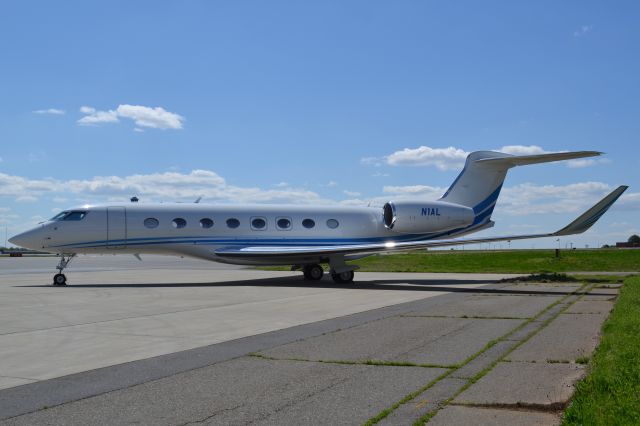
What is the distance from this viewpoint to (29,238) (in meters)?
21.7

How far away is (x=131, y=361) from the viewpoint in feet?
25.1

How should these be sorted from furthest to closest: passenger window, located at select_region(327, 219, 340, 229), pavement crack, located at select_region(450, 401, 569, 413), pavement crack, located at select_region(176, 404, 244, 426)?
passenger window, located at select_region(327, 219, 340, 229), pavement crack, located at select_region(450, 401, 569, 413), pavement crack, located at select_region(176, 404, 244, 426)

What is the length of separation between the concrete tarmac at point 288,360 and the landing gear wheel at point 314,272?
36.2ft

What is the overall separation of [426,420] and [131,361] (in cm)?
410

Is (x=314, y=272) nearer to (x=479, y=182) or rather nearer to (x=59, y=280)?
(x=479, y=182)

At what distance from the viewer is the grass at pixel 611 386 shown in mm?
4719

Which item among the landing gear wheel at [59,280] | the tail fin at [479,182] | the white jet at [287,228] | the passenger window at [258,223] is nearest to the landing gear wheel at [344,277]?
the white jet at [287,228]

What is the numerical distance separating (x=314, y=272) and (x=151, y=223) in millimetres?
6888

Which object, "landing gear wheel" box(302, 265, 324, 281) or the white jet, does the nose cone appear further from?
"landing gear wheel" box(302, 265, 324, 281)

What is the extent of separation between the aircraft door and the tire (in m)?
7.48

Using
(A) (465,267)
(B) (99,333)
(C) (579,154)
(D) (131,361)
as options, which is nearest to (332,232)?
(C) (579,154)

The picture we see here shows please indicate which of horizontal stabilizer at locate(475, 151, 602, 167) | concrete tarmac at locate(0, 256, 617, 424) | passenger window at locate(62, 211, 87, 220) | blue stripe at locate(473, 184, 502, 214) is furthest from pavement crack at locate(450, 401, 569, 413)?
blue stripe at locate(473, 184, 502, 214)

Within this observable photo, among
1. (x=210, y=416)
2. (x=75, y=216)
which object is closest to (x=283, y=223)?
(x=75, y=216)

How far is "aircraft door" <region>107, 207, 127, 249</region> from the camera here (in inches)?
880
